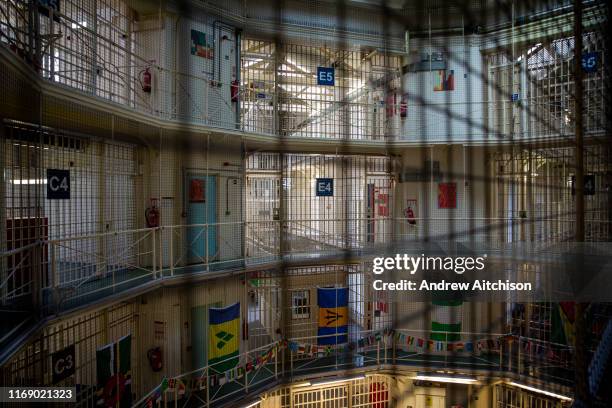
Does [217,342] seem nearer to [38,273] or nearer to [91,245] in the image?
[91,245]

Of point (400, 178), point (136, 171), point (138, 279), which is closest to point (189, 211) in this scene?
point (136, 171)

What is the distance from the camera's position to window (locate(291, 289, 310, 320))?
4922 millimetres

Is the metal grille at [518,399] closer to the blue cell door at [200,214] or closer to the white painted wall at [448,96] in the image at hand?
the white painted wall at [448,96]

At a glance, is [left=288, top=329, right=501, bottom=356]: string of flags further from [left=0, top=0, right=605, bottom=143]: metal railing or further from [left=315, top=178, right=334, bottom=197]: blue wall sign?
[left=0, top=0, right=605, bottom=143]: metal railing

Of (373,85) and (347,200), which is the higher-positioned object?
(373,85)

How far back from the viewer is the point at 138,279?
3.45 m

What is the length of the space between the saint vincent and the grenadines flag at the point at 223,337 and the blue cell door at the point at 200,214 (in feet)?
1.94

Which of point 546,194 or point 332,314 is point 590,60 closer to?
point 546,194

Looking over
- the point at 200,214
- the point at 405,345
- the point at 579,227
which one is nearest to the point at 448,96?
the point at 579,227

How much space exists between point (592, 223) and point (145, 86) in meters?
4.41

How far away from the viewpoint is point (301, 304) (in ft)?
16.3

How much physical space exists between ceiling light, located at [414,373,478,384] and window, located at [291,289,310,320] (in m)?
1.46

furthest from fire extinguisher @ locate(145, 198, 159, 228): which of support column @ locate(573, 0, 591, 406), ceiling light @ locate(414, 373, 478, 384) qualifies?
support column @ locate(573, 0, 591, 406)

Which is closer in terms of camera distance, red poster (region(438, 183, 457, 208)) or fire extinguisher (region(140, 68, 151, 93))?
fire extinguisher (region(140, 68, 151, 93))
